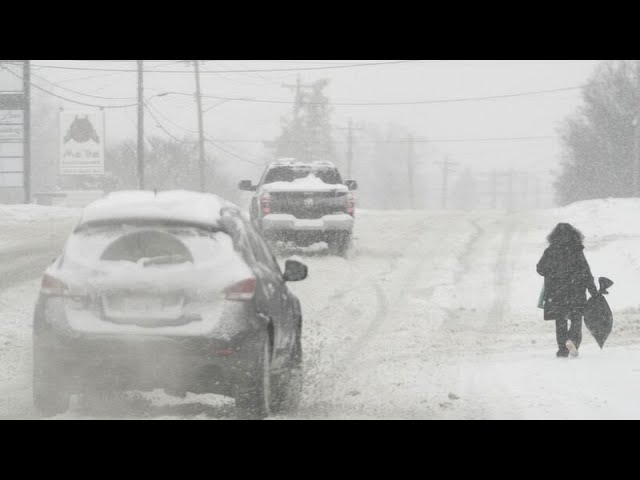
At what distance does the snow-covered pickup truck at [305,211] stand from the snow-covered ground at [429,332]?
70 centimetres

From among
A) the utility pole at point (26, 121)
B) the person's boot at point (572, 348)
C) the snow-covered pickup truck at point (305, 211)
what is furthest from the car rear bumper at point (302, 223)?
the utility pole at point (26, 121)

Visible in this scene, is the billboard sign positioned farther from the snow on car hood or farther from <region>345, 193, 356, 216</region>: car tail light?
<region>345, 193, 356, 216</region>: car tail light

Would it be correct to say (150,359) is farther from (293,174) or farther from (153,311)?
(293,174)

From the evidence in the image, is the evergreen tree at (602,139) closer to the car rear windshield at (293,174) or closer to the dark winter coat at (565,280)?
the car rear windshield at (293,174)

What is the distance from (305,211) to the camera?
69.8 ft

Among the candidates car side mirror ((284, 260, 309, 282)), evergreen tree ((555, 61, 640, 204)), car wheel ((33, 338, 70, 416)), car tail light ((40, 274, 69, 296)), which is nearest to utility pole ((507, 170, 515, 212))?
evergreen tree ((555, 61, 640, 204))

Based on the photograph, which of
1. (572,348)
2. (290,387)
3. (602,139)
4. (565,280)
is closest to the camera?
(290,387)

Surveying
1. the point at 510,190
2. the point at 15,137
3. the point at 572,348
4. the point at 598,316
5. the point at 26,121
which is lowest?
the point at 510,190

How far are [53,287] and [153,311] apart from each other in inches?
29.8

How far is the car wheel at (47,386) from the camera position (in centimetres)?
782

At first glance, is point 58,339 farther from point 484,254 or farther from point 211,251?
point 484,254

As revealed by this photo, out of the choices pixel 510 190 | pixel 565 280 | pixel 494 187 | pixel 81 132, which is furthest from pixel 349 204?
pixel 494 187
